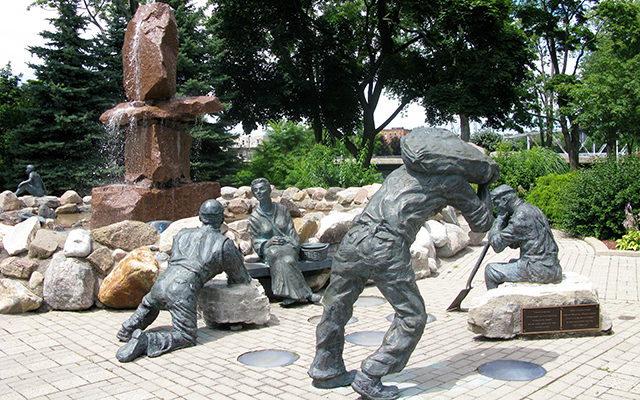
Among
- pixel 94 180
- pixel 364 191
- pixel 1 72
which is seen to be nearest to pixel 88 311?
pixel 364 191

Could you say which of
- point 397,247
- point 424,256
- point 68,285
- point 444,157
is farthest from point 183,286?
point 424,256

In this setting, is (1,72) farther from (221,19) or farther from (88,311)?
(88,311)

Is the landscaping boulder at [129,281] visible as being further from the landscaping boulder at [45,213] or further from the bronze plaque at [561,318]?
the landscaping boulder at [45,213]

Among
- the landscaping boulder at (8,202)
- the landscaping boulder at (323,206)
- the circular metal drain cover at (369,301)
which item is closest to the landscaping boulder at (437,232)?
the circular metal drain cover at (369,301)

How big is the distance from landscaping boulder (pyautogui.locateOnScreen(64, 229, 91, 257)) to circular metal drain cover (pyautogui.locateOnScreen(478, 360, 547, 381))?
15.8ft

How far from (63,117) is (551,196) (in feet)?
52.9

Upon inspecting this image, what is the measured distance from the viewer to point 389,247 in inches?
138

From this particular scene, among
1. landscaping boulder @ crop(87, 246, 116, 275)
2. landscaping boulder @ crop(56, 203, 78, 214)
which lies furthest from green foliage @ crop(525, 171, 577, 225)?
landscaping boulder @ crop(56, 203, 78, 214)

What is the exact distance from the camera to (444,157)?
3.57 meters

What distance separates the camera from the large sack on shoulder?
357cm

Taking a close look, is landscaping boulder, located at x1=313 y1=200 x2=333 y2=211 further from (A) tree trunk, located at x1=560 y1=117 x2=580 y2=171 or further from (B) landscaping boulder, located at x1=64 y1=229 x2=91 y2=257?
(A) tree trunk, located at x1=560 y1=117 x2=580 y2=171

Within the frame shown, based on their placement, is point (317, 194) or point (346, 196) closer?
point (346, 196)

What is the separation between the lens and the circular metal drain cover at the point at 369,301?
6.62m

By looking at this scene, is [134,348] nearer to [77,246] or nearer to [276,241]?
[77,246]
